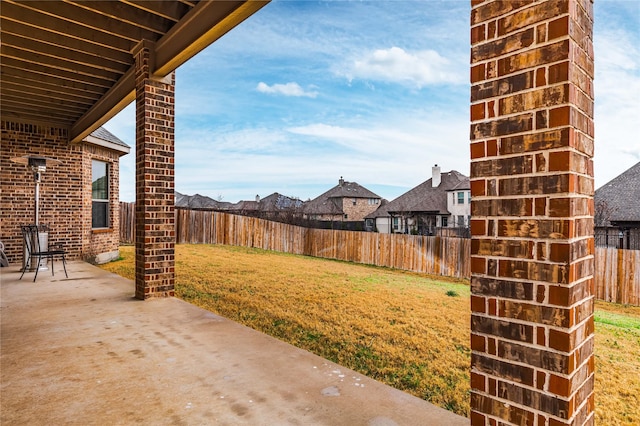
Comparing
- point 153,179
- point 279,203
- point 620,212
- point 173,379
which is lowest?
point 173,379

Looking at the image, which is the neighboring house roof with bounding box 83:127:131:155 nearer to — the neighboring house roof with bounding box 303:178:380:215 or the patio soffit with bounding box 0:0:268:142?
the patio soffit with bounding box 0:0:268:142

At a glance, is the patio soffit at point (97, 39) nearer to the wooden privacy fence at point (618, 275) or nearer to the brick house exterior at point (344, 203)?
the wooden privacy fence at point (618, 275)

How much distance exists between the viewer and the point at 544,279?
1.35 metres

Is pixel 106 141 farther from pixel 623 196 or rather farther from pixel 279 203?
pixel 279 203

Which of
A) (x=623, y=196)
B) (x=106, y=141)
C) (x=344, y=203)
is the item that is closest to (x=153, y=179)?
(x=106, y=141)

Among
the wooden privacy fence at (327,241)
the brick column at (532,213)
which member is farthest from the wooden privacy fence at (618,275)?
the brick column at (532,213)

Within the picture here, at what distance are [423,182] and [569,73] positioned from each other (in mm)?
31029

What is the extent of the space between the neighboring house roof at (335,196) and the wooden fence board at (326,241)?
18.9m

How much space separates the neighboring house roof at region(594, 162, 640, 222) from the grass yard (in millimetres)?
7878

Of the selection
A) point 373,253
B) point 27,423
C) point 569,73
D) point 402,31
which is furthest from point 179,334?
point 373,253

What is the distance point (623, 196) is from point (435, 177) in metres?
14.7

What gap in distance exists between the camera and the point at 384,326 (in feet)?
17.0

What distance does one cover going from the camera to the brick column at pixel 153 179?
4742 mm

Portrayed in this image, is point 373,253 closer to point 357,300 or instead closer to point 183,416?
point 357,300
